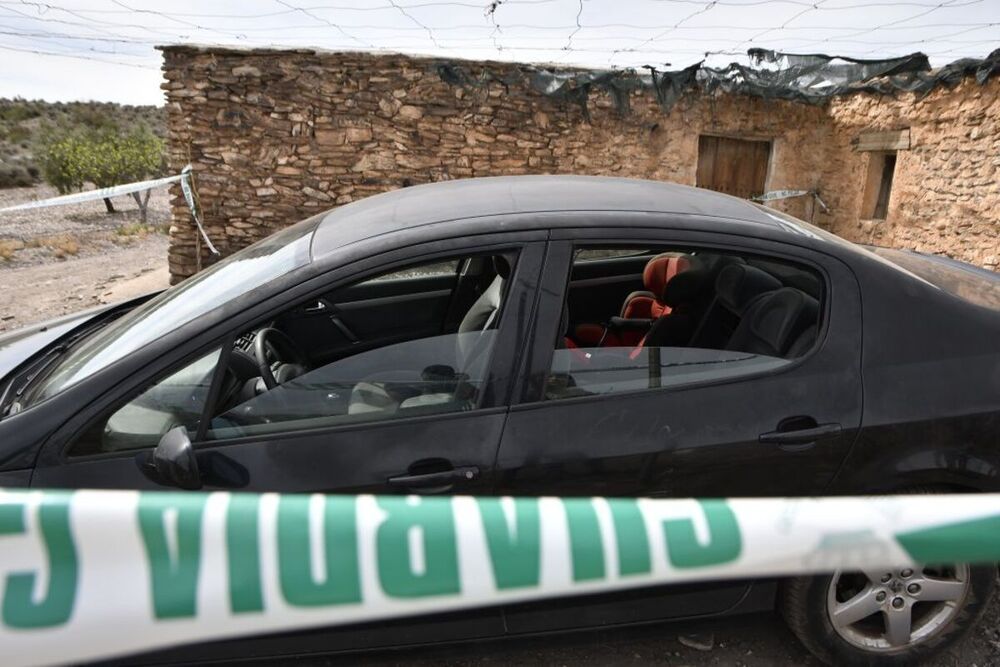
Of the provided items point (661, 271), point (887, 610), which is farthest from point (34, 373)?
point (887, 610)

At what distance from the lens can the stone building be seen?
7633mm

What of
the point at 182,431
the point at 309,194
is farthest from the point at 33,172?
the point at 182,431

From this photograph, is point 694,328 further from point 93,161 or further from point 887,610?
point 93,161

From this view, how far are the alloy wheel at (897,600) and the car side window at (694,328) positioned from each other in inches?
29.2

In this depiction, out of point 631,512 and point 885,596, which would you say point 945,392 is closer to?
point 885,596

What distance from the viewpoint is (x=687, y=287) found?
255cm

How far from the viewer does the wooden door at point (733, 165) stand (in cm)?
892

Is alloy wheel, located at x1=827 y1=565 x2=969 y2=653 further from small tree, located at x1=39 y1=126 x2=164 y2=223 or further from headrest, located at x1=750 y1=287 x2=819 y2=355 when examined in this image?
small tree, located at x1=39 y1=126 x2=164 y2=223

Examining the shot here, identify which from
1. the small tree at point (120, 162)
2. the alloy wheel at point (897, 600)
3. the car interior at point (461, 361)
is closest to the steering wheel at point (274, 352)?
the car interior at point (461, 361)

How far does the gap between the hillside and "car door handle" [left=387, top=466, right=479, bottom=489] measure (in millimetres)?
29905

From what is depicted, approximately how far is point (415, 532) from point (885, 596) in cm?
166

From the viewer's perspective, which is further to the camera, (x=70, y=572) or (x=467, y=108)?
(x=467, y=108)

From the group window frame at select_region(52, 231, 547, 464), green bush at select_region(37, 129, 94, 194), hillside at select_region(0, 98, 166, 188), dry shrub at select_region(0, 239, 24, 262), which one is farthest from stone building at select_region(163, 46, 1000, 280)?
hillside at select_region(0, 98, 166, 188)

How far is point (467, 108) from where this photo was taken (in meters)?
8.08
